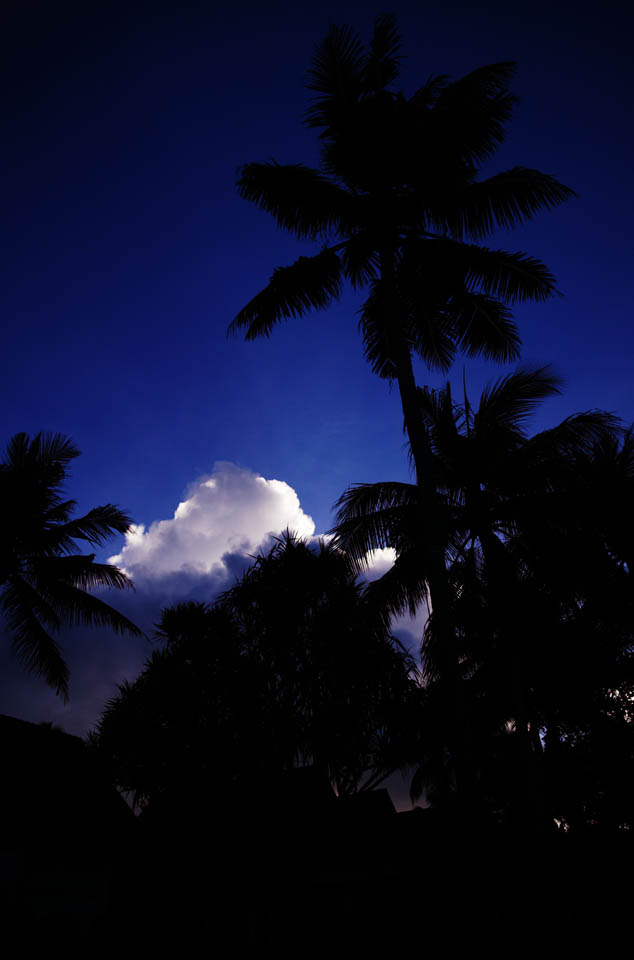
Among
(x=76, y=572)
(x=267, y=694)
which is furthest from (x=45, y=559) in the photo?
(x=267, y=694)

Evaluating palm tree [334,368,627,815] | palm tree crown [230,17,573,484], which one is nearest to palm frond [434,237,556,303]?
palm tree crown [230,17,573,484]

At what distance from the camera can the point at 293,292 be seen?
10641 mm

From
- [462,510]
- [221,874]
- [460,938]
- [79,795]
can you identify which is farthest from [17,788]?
[462,510]

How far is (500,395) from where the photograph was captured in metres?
13.3

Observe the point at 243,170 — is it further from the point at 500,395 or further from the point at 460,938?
the point at 460,938

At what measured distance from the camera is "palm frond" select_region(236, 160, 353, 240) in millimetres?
10070

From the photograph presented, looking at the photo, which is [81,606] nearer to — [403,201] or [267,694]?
[267,694]

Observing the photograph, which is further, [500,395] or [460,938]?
[500,395]

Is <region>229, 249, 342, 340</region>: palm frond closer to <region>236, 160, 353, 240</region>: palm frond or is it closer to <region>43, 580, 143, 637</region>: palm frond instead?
<region>236, 160, 353, 240</region>: palm frond

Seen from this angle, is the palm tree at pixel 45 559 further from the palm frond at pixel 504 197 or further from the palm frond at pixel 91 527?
the palm frond at pixel 504 197

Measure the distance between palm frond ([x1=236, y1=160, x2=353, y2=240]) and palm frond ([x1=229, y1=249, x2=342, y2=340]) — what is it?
711 mm

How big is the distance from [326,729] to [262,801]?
2590 millimetres

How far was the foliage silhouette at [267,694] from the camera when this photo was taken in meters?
14.9

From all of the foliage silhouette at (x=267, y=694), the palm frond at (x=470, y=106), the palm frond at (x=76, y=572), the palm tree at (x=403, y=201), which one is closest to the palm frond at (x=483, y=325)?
the palm tree at (x=403, y=201)
